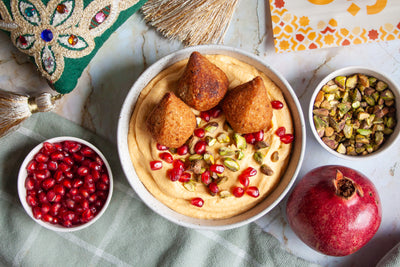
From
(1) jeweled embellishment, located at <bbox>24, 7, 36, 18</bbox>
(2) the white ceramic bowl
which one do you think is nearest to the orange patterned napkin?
(2) the white ceramic bowl

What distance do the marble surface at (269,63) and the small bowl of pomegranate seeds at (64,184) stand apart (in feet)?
0.88

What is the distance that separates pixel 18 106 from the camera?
2547 millimetres

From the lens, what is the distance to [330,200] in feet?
7.50

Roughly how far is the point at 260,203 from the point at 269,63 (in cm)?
101

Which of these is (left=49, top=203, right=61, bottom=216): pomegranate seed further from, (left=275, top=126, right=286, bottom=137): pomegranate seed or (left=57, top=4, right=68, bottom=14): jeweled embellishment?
(left=275, top=126, right=286, bottom=137): pomegranate seed

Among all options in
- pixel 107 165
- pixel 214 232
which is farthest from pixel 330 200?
pixel 107 165

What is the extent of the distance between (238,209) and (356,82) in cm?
119

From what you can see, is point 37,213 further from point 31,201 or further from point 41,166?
point 41,166

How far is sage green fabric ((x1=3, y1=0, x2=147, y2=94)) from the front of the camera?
2.46 meters

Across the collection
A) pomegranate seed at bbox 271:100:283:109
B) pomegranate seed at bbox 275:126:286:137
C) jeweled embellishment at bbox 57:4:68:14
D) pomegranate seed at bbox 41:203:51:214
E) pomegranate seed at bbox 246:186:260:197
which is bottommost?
pomegranate seed at bbox 246:186:260:197

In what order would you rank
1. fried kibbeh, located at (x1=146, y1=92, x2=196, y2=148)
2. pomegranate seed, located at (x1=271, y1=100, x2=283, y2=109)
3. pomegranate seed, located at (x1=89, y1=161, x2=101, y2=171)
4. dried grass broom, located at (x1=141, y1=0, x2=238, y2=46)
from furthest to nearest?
dried grass broom, located at (x1=141, y1=0, x2=238, y2=46) → pomegranate seed, located at (x1=89, y1=161, x2=101, y2=171) → pomegranate seed, located at (x1=271, y1=100, x2=283, y2=109) → fried kibbeh, located at (x1=146, y1=92, x2=196, y2=148)

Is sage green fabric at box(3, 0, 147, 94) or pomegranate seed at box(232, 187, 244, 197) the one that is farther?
A: sage green fabric at box(3, 0, 147, 94)

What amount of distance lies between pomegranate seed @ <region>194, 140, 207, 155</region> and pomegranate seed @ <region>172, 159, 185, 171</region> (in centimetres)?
11

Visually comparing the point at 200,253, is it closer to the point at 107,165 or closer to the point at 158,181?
the point at 158,181
